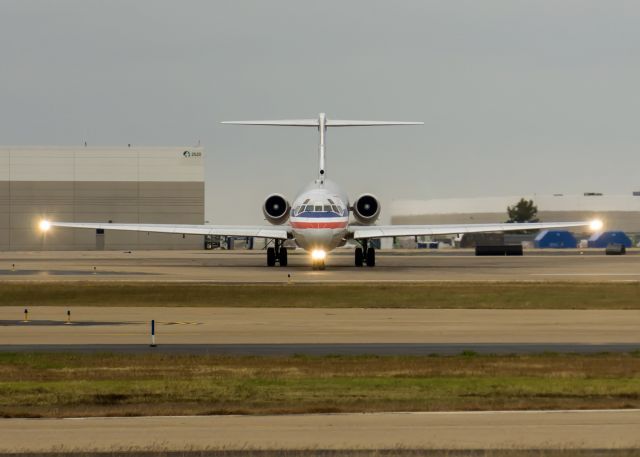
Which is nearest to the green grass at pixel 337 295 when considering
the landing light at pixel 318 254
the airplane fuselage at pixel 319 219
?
the airplane fuselage at pixel 319 219

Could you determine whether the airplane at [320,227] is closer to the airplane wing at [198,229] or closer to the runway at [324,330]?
the airplane wing at [198,229]

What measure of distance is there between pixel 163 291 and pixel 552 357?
28.8m

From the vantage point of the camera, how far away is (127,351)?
33438mm

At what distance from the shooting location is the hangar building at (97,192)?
158 metres

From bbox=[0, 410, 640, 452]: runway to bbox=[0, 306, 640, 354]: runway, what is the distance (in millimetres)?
11611

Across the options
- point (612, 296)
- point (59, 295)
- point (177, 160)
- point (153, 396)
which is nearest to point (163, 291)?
point (59, 295)

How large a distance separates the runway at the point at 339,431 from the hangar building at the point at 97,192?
13552 cm

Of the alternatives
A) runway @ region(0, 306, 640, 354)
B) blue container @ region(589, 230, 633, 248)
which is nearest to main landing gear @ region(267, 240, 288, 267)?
runway @ region(0, 306, 640, 354)

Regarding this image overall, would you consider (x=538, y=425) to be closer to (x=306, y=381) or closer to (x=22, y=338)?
(x=306, y=381)

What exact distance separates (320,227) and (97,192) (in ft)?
275

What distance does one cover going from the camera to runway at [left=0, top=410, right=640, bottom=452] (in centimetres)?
1884

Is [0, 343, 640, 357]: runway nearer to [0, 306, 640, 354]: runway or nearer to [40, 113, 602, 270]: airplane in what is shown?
[0, 306, 640, 354]: runway

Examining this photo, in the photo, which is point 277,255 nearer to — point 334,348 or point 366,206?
point 366,206

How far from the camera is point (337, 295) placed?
2210 inches
